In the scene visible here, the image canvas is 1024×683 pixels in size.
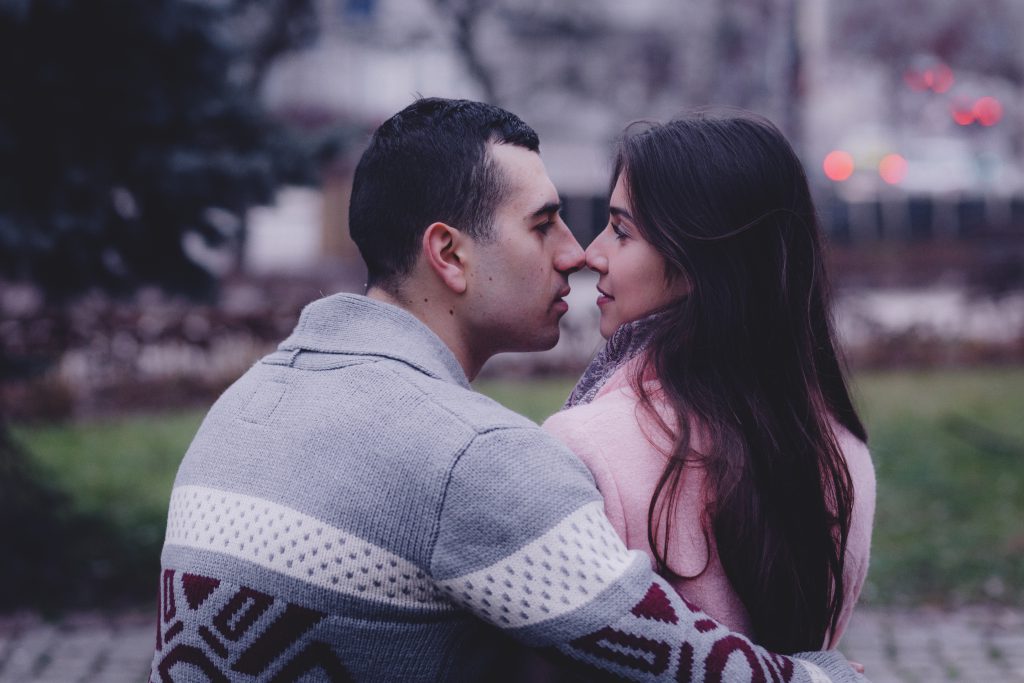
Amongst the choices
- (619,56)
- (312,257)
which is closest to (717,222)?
(619,56)

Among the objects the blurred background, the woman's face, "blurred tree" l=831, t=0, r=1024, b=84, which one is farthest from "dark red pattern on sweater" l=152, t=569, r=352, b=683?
"blurred tree" l=831, t=0, r=1024, b=84

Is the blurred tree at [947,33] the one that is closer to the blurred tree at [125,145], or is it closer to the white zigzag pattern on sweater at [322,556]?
the blurred tree at [125,145]

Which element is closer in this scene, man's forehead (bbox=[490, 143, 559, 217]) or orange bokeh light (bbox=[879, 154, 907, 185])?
man's forehead (bbox=[490, 143, 559, 217])

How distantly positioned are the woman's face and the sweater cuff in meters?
0.79

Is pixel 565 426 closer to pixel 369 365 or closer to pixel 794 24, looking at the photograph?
pixel 369 365

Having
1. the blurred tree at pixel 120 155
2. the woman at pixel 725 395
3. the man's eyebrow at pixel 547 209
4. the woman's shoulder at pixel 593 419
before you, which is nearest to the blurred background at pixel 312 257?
the blurred tree at pixel 120 155

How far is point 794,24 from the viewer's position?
15.5 metres

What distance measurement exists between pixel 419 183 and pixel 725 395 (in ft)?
2.62

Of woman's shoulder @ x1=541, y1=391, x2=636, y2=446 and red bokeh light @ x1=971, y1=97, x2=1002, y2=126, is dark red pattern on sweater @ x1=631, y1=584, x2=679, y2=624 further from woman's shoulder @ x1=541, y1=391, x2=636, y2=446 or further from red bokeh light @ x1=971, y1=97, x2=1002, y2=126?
red bokeh light @ x1=971, y1=97, x2=1002, y2=126

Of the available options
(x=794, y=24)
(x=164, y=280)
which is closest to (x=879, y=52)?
(x=794, y=24)

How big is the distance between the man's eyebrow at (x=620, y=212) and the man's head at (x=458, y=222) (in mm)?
148

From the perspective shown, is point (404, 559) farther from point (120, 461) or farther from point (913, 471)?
point (120, 461)

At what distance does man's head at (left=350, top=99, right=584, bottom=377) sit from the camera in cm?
247

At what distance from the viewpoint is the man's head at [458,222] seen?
2475 mm
